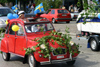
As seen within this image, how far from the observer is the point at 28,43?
8.07 meters

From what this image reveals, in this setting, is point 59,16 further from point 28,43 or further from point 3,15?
point 28,43

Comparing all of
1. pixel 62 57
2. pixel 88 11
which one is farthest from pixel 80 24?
pixel 62 57

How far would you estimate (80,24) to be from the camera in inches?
595

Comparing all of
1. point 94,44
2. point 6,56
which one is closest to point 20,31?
point 6,56

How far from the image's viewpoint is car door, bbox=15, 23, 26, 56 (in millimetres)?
8328

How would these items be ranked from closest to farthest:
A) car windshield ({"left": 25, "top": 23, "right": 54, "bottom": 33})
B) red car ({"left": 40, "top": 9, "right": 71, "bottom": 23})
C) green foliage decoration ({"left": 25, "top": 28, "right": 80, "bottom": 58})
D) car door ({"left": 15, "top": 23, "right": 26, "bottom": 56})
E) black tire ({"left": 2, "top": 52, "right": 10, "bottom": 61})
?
1. green foliage decoration ({"left": 25, "top": 28, "right": 80, "bottom": 58})
2. car door ({"left": 15, "top": 23, "right": 26, "bottom": 56})
3. car windshield ({"left": 25, "top": 23, "right": 54, "bottom": 33})
4. black tire ({"left": 2, "top": 52, "right": 10, "bottom": 61})
5. red car ({"left": 40, "top": 9, "right": 71, "bottom": 23})

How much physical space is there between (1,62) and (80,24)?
688 cm

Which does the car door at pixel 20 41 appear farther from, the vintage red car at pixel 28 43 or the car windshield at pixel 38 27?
the car windshield at pixel 38 27

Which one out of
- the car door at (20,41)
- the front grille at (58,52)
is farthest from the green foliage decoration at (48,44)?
the car door at (20,41)

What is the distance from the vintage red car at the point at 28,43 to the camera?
7598 mm

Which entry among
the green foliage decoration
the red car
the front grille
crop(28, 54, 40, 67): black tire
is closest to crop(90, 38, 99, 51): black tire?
the green foliage decoration

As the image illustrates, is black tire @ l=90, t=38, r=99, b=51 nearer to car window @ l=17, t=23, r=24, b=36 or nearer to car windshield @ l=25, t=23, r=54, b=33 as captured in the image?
car windshield @ l=25, t=23, r=54, b=33

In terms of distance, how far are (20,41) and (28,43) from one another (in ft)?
1.99

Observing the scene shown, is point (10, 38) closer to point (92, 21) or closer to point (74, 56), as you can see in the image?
point (74, 56)
